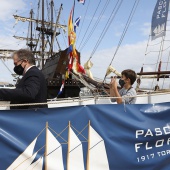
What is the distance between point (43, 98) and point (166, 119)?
1797 millimetres

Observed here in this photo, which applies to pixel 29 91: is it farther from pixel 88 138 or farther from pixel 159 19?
pixel 159 19

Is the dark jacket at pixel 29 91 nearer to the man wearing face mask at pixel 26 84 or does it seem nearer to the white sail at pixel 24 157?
the man wearing face mask at pixel 26 84

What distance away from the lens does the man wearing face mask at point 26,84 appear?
8.10 ft

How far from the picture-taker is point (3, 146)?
251 cm

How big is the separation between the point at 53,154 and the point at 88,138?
46cm

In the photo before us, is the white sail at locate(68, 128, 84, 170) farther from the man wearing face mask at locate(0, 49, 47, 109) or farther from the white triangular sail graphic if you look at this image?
the man wearing face mask at locate(0, 49, 47, 109)

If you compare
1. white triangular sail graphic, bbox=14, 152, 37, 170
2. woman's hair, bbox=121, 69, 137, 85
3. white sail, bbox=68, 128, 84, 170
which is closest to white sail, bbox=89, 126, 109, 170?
white sail, bbox=68, 128, 84, 170

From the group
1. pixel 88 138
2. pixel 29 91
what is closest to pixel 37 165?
pixel 88 138

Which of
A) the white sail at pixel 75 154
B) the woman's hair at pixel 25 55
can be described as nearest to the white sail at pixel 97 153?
the white sail at pixel 75 154

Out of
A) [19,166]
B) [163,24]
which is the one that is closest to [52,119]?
[19,166]

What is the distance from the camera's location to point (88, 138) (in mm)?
2922

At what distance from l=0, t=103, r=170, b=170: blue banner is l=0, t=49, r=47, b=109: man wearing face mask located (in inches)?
6.8

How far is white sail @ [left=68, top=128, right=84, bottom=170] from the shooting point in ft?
9.14

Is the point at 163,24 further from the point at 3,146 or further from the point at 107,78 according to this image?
the point at 3,146
